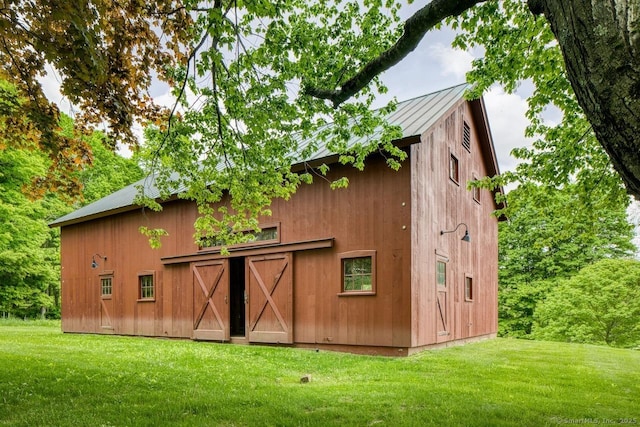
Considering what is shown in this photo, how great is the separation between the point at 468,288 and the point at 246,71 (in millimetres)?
9661

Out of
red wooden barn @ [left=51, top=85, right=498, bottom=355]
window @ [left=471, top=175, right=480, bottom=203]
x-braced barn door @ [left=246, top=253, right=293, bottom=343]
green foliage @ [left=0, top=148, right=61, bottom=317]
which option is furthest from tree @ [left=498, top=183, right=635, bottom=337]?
green foliage @ [left=0, top=148, right=61, bottom=317]

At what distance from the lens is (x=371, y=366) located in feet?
25.2

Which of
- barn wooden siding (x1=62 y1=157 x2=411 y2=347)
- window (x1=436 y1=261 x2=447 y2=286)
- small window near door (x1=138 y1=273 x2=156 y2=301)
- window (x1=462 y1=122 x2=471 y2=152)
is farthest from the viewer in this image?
small window near door (x1=138 y1=273 x2=156 y2=301)

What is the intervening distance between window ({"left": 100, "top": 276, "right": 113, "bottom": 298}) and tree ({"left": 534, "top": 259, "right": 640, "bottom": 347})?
18893 mm

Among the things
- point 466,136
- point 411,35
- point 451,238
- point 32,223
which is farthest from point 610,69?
point 32,223

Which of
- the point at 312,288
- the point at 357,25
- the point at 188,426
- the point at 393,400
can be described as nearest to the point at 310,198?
the point at 312,288

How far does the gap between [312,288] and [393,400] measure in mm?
5389

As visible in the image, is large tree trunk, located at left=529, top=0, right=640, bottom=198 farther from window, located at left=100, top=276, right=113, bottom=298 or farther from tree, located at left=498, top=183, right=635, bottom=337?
tree, located at left=498, top=183, right=635, bottom=337

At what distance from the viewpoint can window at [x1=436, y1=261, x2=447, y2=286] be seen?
423 inches

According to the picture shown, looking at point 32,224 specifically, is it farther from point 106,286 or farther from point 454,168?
point 454,168

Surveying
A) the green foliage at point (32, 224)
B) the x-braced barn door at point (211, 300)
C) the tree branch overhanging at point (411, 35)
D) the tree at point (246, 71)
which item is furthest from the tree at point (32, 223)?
the tree branch overhanging at point (411, 35)

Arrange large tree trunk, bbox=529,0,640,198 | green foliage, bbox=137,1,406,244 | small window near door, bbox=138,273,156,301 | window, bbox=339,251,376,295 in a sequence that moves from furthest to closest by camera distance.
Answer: small window near door, bbox=138,273,156,301 → window, bbox=339,251,376,295 → green foliage, bbox=137,1,406,244 → large tree trunk, bbox=529,0,640,198

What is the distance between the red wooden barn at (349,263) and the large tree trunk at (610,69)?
22.9ft

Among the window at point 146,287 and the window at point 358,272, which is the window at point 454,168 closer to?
the window at point 358,272
